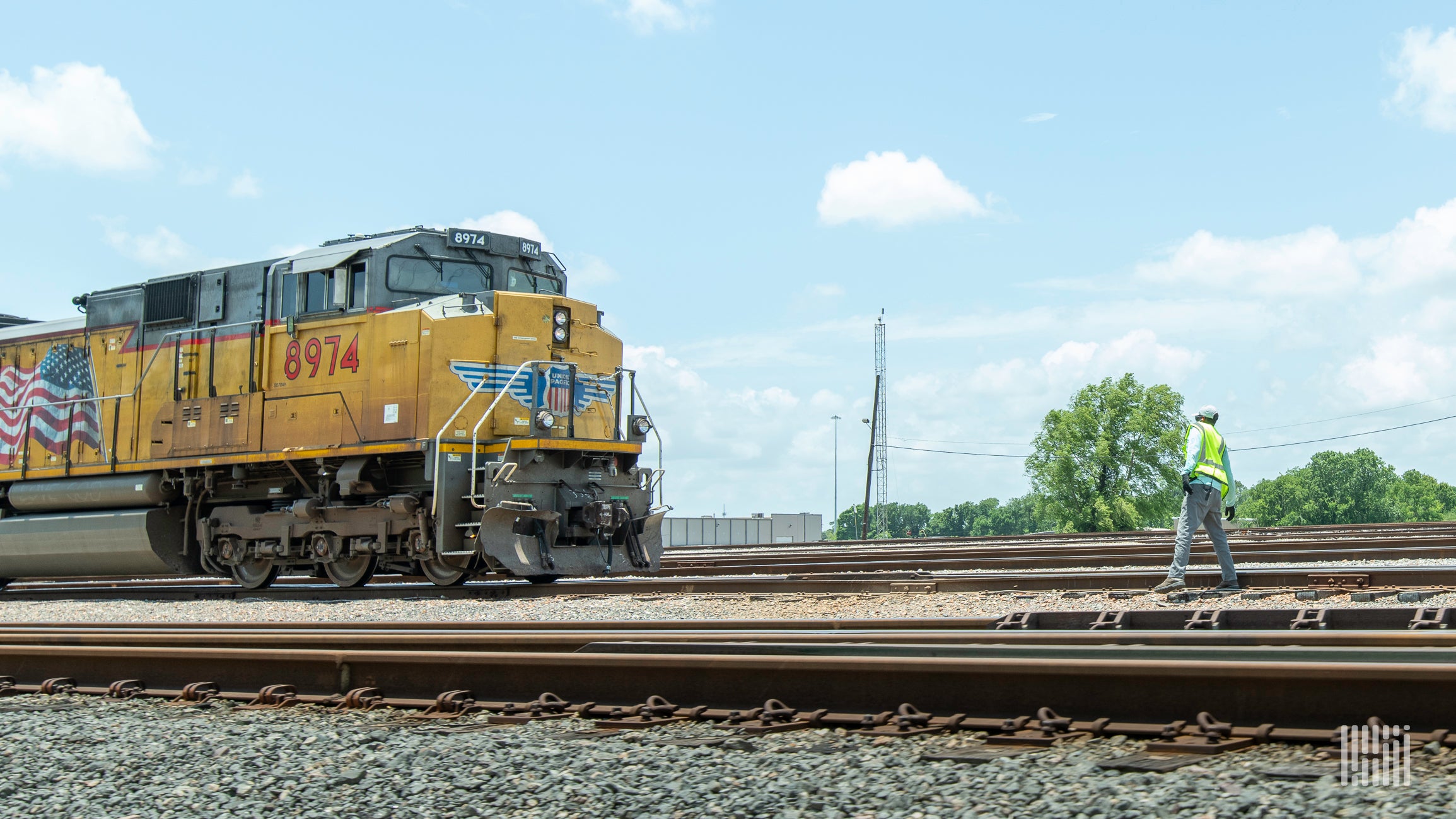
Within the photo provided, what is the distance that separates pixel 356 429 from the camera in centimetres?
1030

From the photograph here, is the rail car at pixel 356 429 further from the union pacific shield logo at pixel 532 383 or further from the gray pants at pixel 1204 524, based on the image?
the gray pants at pixel 1204 524

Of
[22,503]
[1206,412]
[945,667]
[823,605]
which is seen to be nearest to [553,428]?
[823,605]

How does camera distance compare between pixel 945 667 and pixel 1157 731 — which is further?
pixel 945 667

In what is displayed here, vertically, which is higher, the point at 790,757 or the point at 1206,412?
the point at 1206,412

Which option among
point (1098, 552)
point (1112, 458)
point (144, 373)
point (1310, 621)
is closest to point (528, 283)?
point (144, 373)

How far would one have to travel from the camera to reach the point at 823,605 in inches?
315

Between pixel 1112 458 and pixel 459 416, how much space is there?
157 feet

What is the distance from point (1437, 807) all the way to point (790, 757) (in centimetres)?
160

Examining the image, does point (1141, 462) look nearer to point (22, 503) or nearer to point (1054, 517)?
point (1054, 517)

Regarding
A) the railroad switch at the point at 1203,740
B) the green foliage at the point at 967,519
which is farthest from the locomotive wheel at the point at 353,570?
the green foliage at the point at 967,519

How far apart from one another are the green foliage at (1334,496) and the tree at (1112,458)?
47.4 meters

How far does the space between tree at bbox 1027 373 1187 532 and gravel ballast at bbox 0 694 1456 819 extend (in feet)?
166

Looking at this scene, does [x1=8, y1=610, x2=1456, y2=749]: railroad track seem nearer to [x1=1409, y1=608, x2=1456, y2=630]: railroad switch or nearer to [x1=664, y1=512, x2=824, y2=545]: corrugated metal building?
[x1=1409, y1=608, x2=1456, y2=630]: railroad switch

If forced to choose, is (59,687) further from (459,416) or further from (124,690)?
(459,416)
